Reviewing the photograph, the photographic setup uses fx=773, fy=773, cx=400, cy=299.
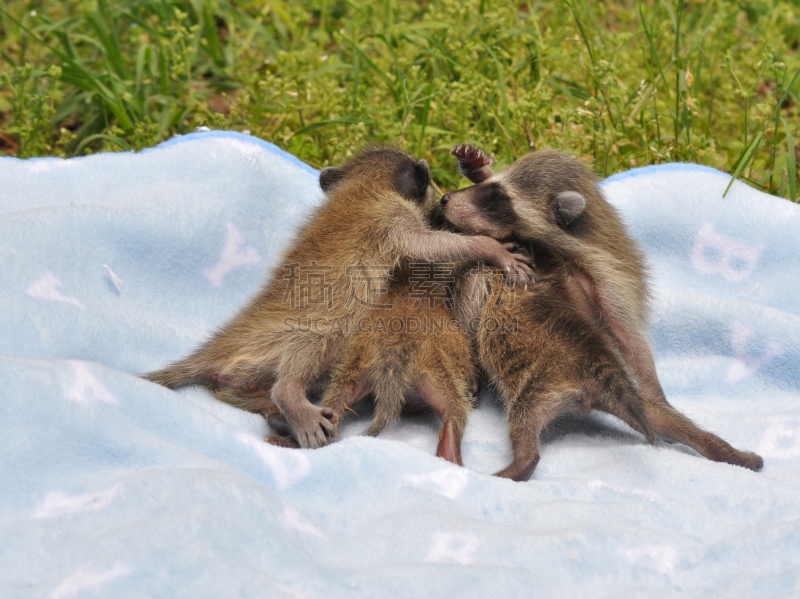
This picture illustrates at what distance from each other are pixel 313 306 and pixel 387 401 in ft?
1.69

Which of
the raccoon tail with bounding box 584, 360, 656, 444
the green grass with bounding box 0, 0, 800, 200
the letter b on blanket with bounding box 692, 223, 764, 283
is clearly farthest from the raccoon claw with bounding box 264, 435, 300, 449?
the letter b on blanket with bounding box 692, 223, 764, 283

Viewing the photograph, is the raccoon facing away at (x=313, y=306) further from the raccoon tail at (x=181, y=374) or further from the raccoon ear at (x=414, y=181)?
the raccoon ear at (x=414, y=181)

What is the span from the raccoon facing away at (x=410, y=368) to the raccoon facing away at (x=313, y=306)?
0.35 feet

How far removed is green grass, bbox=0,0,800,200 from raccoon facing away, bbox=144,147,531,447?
1.22 meters

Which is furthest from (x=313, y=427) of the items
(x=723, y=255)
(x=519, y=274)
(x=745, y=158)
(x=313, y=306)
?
(x=745, y=158)

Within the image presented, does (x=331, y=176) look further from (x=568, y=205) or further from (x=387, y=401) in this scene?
(x=387, y=401)

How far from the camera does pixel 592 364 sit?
9.34 feet

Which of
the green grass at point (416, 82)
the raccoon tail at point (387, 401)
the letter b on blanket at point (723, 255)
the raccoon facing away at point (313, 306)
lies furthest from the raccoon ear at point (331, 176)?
the letter b on blanket at point (723, 255)

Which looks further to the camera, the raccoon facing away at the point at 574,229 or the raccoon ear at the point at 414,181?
the raccoon ear at the point at 414,181

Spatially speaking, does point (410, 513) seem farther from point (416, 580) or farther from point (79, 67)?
point (79, 67)

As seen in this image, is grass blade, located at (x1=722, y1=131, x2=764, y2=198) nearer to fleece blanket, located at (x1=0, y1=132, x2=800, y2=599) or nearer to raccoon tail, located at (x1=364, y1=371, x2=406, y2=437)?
fleece blanket, located at (x1=0, y1=132, x2=800, y2=599)

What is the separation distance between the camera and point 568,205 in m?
3.38

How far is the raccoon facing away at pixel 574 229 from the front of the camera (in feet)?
10.8

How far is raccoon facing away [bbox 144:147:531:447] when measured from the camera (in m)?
3.04
